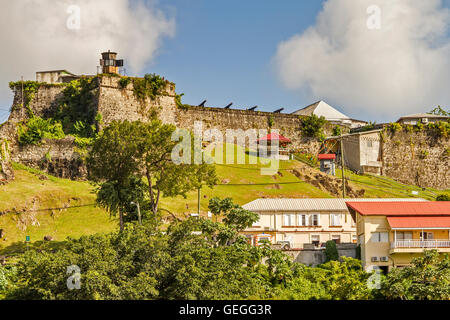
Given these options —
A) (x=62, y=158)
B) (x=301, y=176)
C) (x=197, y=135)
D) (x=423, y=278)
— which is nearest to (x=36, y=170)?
(x=62, y=158)

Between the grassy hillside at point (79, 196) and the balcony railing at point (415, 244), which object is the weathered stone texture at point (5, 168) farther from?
the balcony railing at point (415, 244)

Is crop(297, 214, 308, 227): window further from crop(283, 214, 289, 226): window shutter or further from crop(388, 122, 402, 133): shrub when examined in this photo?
crop(388, 122, 402, 133): shrub

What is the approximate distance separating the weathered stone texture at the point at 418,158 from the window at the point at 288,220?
123ft

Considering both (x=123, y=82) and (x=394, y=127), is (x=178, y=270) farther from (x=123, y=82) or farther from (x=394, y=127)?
(x=394, y=127)

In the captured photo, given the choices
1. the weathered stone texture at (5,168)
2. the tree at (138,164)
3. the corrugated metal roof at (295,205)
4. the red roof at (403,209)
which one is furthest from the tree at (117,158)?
the red roof at (403,209)

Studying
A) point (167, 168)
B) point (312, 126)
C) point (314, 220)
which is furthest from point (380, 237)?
point (312, 126)

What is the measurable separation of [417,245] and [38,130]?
40425mm

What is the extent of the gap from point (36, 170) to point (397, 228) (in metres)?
36.1

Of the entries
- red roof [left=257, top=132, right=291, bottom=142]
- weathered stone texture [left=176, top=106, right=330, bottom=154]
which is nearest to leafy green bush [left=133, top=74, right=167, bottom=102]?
weathered stone texture [left=176, top=106, right=330, bottom=154]

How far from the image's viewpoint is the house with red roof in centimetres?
4700

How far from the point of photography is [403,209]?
1935 inches

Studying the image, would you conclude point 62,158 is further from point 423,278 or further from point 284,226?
point 423,278

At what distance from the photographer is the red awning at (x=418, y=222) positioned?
155ft

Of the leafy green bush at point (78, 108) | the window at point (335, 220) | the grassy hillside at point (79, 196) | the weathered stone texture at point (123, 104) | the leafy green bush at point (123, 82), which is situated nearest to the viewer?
the grassy hillside at point (79, 196)
